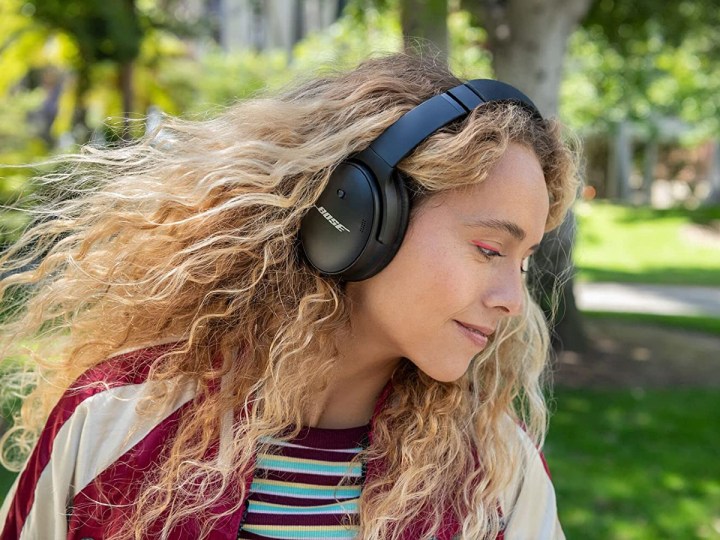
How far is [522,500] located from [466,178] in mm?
662

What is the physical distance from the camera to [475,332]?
171 cm

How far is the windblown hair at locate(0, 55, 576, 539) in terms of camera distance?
1.68m

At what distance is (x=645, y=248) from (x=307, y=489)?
20510mm

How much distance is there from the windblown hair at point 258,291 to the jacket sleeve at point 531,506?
1.5 inches

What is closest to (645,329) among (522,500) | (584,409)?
(584,409)

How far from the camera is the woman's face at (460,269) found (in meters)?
1.65

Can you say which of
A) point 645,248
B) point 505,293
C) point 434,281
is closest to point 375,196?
point 434,281

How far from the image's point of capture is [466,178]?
1649 mm

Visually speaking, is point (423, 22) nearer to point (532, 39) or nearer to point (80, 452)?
point (532, 39)

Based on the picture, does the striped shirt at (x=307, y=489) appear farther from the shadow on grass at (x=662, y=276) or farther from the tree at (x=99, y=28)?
the shadow on grass at (x=662, y=276)

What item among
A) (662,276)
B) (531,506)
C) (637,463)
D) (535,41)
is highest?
(531,506)

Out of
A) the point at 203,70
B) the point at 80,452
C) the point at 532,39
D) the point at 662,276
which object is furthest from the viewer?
the point at 203,70

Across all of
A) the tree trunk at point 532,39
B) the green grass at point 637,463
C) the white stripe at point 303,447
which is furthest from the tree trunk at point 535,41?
the white stripe at point 303,447

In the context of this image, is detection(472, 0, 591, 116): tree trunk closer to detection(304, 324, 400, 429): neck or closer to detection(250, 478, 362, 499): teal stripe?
detection(304, 324, 400, 429): neck
